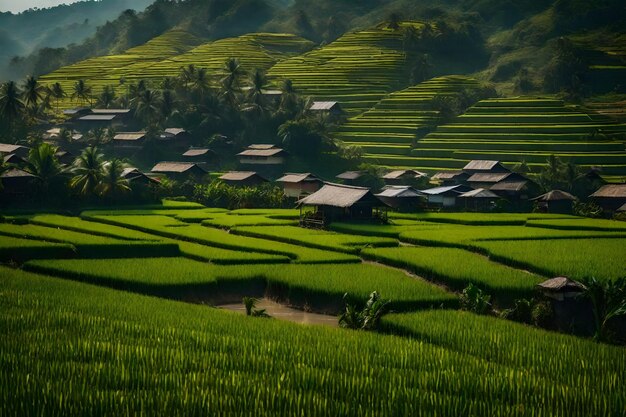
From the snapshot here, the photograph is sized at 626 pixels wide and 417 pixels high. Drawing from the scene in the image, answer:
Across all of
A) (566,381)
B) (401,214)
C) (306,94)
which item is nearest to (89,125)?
(306,94)

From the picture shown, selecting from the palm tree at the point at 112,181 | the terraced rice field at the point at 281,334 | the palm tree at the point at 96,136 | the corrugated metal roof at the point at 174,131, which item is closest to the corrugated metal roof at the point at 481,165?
the corrugated metal roof at the point at 174,131

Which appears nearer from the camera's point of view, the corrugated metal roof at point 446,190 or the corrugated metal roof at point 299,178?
the corrugated metal roof at point 446,190

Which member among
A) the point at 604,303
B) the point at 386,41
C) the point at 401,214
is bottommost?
the point at 401,214

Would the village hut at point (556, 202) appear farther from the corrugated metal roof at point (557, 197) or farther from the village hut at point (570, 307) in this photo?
the village hut at point (570, 307)

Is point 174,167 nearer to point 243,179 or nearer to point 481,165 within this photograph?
point 243,179

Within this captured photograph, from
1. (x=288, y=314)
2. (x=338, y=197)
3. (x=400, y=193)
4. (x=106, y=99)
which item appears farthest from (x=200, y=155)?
(x=288, y=314)

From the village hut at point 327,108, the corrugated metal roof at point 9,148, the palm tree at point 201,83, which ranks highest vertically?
the palm tree at point 201,83

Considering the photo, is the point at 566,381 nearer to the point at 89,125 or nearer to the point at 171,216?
the point at 171,216
